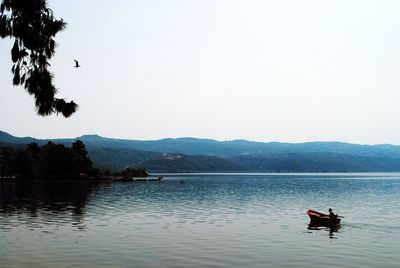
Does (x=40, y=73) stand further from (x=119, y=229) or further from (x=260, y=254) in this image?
(x=119, y=229)

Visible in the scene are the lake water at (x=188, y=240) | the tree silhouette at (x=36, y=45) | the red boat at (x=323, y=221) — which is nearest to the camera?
the tree silhouette at (x=36, y=45)

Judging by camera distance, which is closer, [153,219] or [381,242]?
[381,242]

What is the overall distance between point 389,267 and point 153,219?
4998 centimetres

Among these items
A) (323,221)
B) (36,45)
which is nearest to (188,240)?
(323,221)

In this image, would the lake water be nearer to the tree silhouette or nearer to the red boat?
the red boat

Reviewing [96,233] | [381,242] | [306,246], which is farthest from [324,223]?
[96,233]

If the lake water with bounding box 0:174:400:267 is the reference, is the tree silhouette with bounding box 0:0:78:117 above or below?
above

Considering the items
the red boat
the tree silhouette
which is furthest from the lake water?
the tree silhouette

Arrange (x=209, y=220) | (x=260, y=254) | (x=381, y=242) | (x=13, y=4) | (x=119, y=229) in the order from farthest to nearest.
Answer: (x=209, y=220)
(x=119, y=229)
(x=381, y=242)
(x=260, y=254)
(x=13, y=4)

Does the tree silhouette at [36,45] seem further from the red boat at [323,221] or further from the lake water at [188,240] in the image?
the red boat at [323,221]

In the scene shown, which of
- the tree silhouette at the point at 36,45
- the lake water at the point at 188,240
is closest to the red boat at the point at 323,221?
the lake water at the point at 188,240

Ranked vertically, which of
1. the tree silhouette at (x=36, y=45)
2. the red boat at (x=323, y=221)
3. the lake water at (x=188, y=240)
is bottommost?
the lake water at (x=188, y=240)

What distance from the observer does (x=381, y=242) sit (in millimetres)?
64625

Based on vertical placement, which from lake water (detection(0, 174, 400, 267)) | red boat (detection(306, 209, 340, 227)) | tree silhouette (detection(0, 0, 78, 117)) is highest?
tree silhouette (detection(0, 0, 78, 117))
